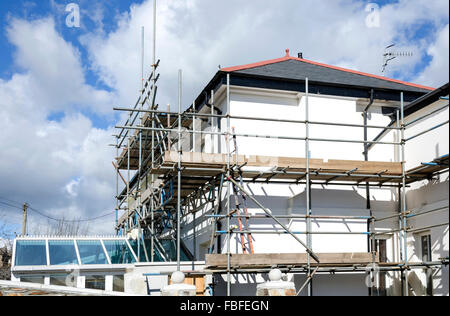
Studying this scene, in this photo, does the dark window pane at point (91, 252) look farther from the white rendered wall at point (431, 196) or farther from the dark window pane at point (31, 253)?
the white rendered wall at point (431, 196)

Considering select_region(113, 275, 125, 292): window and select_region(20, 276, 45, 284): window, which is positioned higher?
select_region(20, 276, 45, 284): window

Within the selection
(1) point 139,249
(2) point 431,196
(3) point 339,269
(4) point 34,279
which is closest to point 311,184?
(3) point 339,269

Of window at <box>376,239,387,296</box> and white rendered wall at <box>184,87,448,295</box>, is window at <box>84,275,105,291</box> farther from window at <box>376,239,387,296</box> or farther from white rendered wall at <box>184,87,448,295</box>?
window at <box>376,239,387,296</box>

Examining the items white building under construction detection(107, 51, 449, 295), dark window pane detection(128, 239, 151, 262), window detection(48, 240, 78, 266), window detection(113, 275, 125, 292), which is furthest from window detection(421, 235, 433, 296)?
window detection(48, 240, 78, 266)

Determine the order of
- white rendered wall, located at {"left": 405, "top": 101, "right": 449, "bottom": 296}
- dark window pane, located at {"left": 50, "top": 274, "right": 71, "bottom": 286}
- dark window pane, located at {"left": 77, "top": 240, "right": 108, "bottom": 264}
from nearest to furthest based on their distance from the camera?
white rendered wall, located at {"left": 405, "top": 101, "right": 449, "bottom": 296}, dark window pane, located at {"left": 50, "top": 274, "right": 71, "bottom": 286}, dark window pane, located at {"left": 77, "top": 240, "right": 108, "bottom": 264}

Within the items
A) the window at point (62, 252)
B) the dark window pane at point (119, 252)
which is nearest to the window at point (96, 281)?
the window at point (62, 252)

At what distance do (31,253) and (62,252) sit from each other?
0.86m

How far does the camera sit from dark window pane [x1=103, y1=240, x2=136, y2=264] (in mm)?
16891

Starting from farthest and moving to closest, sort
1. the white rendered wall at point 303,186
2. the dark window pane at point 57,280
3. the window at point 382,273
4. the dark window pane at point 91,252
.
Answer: the window at point 382,273 < the white rendered wall at point 303,186 < the dark window pane at point 91,252 < the dark window pane at point 57,280

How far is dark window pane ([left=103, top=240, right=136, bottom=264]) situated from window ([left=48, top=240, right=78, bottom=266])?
1.09 metres

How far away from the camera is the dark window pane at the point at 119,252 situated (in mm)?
16891

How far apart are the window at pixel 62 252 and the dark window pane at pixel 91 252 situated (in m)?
0.23
